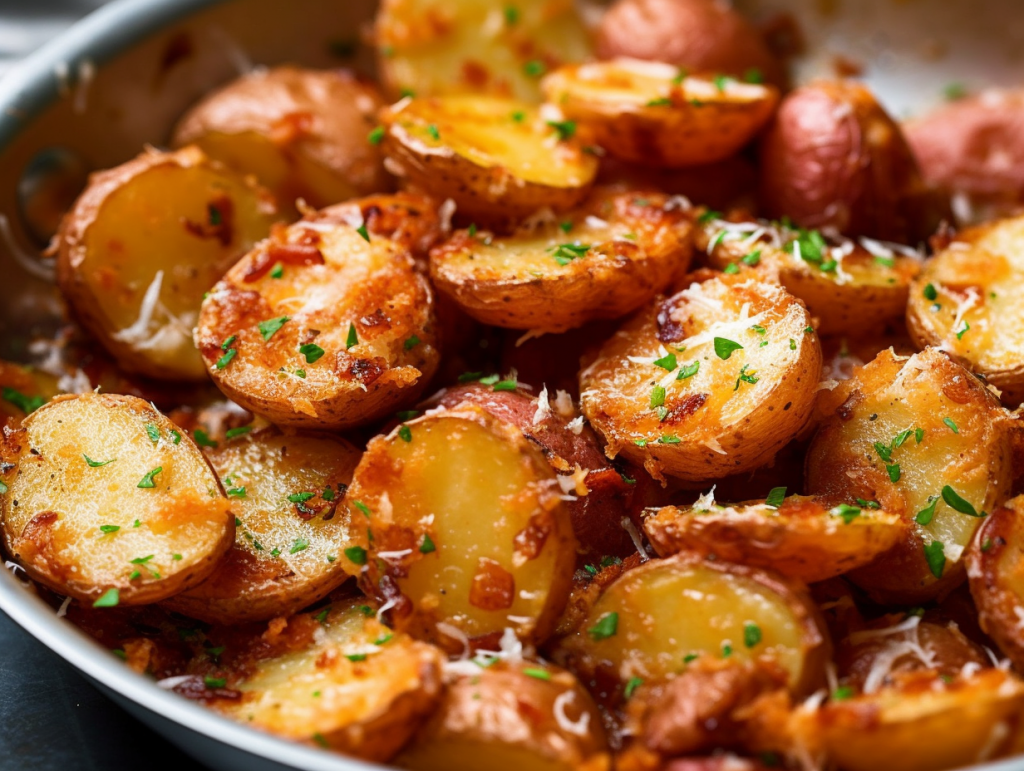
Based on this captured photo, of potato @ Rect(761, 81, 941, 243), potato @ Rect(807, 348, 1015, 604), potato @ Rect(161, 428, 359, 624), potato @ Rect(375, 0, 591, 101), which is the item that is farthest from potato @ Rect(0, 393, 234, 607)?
potato @ Rect(761, 81, 941, 243)

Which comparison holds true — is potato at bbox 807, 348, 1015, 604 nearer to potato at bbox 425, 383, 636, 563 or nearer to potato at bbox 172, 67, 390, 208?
potato at bbox 425, 383, 636, 563

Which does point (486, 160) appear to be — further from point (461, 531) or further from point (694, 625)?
point (694, 625)

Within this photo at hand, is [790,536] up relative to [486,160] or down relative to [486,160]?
down

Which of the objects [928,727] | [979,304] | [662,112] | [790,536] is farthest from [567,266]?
[928,727]

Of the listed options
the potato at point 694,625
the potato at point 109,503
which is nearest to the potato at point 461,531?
the potato at point 694,625

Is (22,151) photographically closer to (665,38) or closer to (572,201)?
(572,201)

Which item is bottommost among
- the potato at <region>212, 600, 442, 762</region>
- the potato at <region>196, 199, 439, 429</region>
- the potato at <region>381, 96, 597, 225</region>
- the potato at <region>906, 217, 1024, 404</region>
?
the potato at <region>212, 600, 442, 762</region>

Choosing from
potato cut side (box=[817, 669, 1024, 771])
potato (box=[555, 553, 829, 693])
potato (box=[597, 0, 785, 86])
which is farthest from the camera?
potato (box=[597, 0, 785, 86])

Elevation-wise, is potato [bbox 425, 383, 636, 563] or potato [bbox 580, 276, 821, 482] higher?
Answer: potato [bbox 580, 276, 821, 482]
